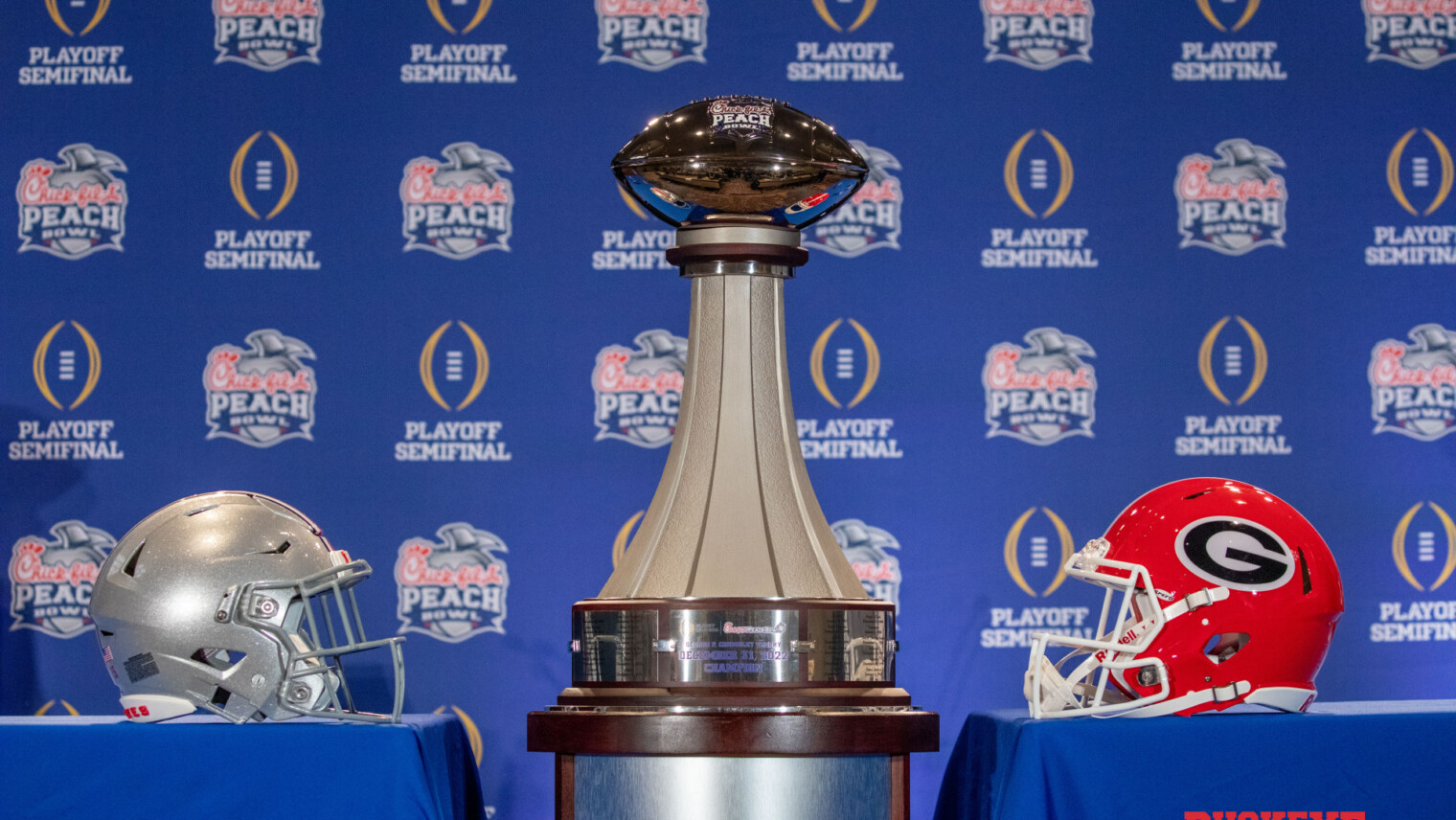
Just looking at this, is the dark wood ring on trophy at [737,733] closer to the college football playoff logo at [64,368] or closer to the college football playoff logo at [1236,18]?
the college football playoff logo at [64,368]

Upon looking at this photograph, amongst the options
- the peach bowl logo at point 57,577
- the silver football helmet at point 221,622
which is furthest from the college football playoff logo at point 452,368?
the silver football helmet at point 221,622

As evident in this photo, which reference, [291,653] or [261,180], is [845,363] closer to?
[261,180]

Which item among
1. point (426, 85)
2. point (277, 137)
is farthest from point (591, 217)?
point (277, 137)

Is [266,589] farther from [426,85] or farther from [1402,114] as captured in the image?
[1402,114]

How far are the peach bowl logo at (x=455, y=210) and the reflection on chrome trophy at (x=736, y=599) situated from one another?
1.41 meters

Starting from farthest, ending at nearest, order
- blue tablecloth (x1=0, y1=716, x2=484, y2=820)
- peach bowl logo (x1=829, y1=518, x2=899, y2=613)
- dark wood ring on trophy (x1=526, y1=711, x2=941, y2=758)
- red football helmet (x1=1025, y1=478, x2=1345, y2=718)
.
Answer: peach bowl logo (x1=829, y1=518, x2=899, y2=613) < red football helmet (x1=1025, y1=478, x2=1345, y2=718) < blue tablecloth (x1=0, y1=716, x2=484, y2=820) < dark wood ring on trophy (x1=526, y1=711, x2=941, y2=758)

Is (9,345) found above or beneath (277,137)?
beneath

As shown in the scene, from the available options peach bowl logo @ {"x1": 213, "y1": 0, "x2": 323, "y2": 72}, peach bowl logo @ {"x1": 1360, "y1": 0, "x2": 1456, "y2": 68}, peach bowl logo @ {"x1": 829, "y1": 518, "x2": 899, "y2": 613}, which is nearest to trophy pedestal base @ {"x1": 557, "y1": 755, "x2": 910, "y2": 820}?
peach bowl logo @ {"x1": 829, "y1": 518, "x2": 899, "y2": 613}

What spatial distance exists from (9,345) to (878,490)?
2267mm

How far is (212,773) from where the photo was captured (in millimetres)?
2281

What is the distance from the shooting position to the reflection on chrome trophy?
2.18 m

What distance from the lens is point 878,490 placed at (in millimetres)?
3686

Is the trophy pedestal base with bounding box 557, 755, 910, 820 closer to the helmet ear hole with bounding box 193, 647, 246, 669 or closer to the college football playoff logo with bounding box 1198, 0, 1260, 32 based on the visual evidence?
the helmet ear hole with bounding box 193, 647, 246, 669

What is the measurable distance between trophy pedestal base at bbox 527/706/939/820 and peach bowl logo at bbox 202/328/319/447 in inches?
69.2
